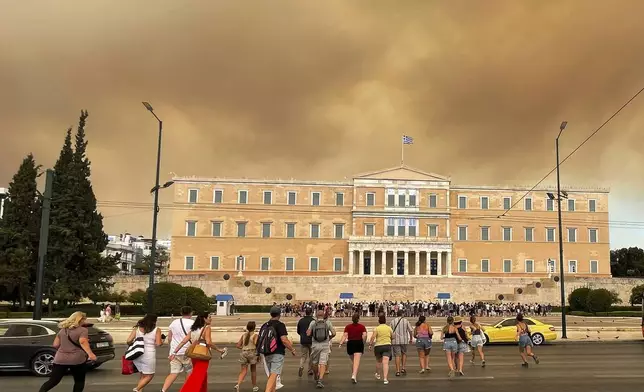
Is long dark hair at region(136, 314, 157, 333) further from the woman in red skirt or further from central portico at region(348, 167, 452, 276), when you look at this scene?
central portico at region(348, 167, 452, 276)

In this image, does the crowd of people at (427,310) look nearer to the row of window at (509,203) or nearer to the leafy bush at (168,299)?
the leafy bush at (168,299)

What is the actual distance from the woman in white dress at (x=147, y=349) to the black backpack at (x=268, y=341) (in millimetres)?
1743

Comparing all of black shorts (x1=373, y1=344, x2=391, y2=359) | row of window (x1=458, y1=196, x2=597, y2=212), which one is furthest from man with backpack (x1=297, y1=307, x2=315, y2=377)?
row of window (x1=458, y1=196, x2=597, y2=212)

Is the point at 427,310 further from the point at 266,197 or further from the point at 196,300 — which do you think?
the point at 266,197

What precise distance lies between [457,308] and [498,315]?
376 cm

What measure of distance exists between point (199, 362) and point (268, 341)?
5.11 ft

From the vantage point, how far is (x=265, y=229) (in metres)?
76.1

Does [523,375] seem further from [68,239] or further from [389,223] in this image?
[389,223]

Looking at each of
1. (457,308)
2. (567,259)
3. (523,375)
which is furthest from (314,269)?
(523,375)

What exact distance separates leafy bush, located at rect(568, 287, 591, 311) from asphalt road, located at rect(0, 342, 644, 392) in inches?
1385

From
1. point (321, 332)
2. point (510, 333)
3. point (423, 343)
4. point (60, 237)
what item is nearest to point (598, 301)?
point (510, 333)

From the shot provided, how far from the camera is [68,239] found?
43.0 metres

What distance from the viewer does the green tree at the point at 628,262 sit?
315 ft

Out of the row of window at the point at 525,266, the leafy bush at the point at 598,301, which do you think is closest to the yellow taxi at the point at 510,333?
the leafy bush at the point at 598,301
